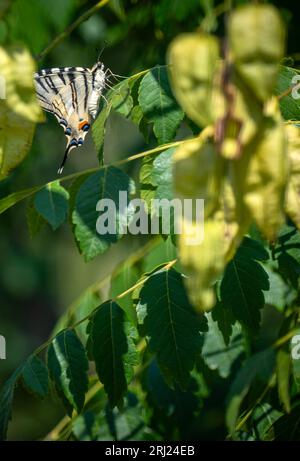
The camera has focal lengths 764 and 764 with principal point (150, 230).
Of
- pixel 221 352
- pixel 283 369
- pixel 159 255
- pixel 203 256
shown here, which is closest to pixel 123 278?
pixel 159 255

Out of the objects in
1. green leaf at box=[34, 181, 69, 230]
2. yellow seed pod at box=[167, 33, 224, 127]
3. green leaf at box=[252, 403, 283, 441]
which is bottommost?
green leaf at box=[252, 403, 283, 441]

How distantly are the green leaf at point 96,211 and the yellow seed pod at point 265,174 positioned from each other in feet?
2.01

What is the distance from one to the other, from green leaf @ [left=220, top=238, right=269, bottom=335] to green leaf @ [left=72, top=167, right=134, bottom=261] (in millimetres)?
252

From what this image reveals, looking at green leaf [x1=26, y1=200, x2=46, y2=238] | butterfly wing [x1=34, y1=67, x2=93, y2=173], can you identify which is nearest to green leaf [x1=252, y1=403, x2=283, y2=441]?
green leaf [x1=26, y1=200, x2=46, y2=238]

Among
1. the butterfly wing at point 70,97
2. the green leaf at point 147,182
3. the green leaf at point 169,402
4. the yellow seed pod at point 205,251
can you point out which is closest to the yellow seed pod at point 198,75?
the yellow seed pod at point 205,251

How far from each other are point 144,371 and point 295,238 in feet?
2.62

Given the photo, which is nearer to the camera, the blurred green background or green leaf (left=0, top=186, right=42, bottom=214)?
the blurred green background

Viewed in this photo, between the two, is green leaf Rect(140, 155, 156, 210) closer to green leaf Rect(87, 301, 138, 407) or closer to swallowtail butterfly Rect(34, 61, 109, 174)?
green leaf Rect(87, 301, 138, 407)

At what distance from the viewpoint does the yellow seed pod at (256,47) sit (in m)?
0.84

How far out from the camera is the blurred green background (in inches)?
57.8

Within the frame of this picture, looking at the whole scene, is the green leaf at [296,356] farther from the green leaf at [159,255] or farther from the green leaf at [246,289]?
the green leaf at [159,255]

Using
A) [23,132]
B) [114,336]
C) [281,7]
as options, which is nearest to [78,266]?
[281,7]

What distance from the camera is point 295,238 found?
1658mm

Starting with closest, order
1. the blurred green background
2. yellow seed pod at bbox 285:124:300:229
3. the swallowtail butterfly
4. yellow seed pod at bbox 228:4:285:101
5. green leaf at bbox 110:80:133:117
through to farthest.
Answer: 1. yellow seed pod at bbox 228:4:285:101
2. yellow seed pod at bbox 285:124:300:229
3. the blurred green background
4. green leaf at bbox 110:80:133:117
5. the swallowtail butterfly
